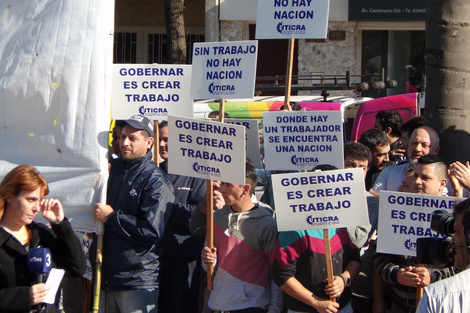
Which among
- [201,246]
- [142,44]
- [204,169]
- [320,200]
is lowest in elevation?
[201,246]

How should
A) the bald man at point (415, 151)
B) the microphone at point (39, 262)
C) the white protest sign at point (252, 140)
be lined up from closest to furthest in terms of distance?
1. the microphone at point (39, 262)
2. the bald man at point (415, 151)
3. the white protest sign at point (252, 140)

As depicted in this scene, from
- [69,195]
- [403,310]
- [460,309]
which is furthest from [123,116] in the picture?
[460,309]

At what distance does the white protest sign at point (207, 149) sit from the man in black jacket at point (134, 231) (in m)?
0.23

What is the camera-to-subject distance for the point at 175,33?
14.8m

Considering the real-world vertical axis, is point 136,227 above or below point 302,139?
below

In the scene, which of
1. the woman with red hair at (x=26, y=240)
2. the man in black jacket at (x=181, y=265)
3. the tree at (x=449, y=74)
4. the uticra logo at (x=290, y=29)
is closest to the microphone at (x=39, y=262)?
the woman with red hair at (x=26, y=240)

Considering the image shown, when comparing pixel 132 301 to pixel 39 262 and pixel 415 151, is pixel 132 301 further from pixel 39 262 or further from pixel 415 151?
pixel 415 151

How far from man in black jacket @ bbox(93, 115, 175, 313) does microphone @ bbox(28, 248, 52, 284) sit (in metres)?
0.99

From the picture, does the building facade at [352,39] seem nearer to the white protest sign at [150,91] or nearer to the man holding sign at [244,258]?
the white protest sign at [150,91]

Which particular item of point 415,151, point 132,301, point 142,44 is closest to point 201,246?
point 132,301

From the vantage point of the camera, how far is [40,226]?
4.24m

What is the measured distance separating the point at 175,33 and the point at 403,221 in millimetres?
10857

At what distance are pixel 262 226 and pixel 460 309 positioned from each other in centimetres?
244

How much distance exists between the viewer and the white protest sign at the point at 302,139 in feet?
17.0
